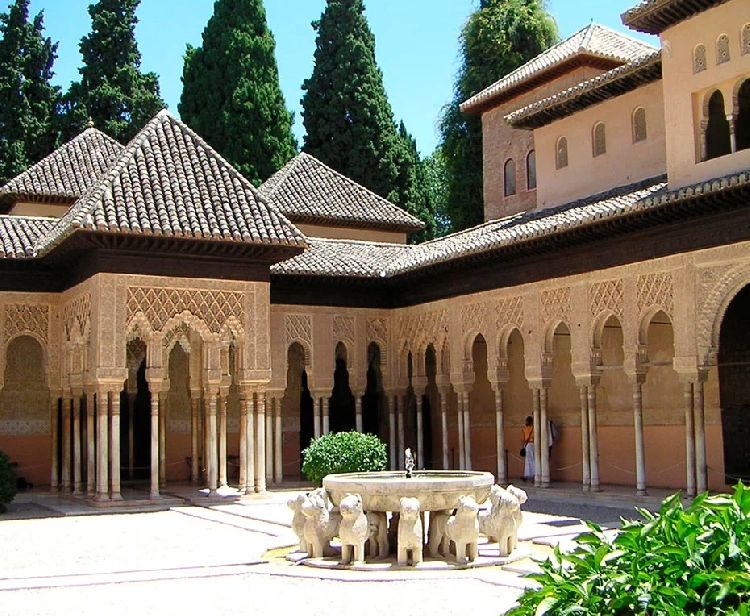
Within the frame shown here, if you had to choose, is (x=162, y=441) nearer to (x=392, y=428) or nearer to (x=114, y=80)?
(x=392, y=428)

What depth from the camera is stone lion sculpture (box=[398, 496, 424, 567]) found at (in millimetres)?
9789

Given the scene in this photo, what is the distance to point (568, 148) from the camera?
854 inches

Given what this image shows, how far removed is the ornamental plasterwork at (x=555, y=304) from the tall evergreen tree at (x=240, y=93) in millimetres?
17966

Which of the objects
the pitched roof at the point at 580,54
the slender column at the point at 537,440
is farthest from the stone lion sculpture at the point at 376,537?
the pitched roof at the point at 580,54

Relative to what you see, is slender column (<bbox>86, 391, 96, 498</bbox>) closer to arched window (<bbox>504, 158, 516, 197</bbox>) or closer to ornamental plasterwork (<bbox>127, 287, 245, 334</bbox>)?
ornamental plasterwork (<bbox>127, 287, 245, 334</bbox>)

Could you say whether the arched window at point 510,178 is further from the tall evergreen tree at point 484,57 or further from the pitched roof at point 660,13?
the pitched roof at point 660,13

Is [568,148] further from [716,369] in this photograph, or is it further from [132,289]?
[132,289]

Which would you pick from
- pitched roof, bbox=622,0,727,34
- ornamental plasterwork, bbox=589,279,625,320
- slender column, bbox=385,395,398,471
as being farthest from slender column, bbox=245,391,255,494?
pitched roof, bbox=622,0,727,34

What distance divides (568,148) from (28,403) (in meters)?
12.2

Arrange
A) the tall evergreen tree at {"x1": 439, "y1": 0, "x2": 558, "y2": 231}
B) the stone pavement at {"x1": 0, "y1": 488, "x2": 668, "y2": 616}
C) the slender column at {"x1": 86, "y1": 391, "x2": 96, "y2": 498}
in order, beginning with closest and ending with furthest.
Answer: the stone pavement at {"x1": 0, "y1": 488, "x2": 668, "y2": 616} → the slender column at {"x1": 86, "y1": 391, "x2": 96, "y2": 498} → the tall evergreen tree at {"x1": 439, "y1": 0, "x2": 558, "y2": 231}

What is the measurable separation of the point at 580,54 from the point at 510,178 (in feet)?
14.4

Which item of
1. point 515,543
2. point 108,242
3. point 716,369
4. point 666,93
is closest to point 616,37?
point 666,93

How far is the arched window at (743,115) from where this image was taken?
51.2 ft

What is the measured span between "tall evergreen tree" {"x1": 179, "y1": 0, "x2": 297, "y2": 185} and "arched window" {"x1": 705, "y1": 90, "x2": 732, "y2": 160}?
66.9 ft
